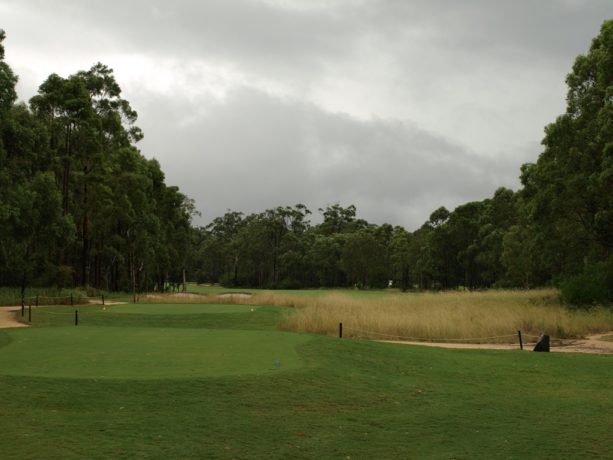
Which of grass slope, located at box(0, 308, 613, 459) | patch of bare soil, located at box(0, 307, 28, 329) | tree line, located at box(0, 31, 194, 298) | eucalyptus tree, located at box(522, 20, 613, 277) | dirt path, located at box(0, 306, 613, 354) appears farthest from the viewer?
tree line, located at box(0, 31, 194, 298)

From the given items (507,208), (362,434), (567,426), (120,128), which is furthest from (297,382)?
(507,208)

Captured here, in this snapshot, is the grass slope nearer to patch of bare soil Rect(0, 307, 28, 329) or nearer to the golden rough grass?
the golden rough grass

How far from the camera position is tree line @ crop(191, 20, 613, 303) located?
1273 inches

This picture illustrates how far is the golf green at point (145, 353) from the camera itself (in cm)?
1063

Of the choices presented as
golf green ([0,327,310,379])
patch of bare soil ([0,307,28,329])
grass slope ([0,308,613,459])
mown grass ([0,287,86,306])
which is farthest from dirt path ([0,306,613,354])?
mown grass ([0,287,86,306])

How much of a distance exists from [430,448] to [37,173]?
41.6 meters

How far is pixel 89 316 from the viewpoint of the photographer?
90.7ft

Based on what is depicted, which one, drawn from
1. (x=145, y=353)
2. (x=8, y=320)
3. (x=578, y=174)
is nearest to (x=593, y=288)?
(x=578, y=174)

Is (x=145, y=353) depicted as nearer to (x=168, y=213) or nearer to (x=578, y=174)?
(x=578, y=174)

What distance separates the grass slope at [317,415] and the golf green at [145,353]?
0.61 m

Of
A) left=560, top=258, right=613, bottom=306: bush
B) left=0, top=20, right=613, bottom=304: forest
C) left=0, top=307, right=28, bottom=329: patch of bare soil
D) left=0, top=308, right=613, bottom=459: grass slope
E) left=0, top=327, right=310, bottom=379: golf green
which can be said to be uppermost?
left=0, top=20, right=613, bottom=304: forest

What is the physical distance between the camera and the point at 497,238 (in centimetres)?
7375

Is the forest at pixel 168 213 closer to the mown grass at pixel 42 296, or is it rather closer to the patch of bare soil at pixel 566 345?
the mown grass at pixel 42 296

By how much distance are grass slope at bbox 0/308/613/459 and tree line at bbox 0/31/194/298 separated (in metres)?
27.4
